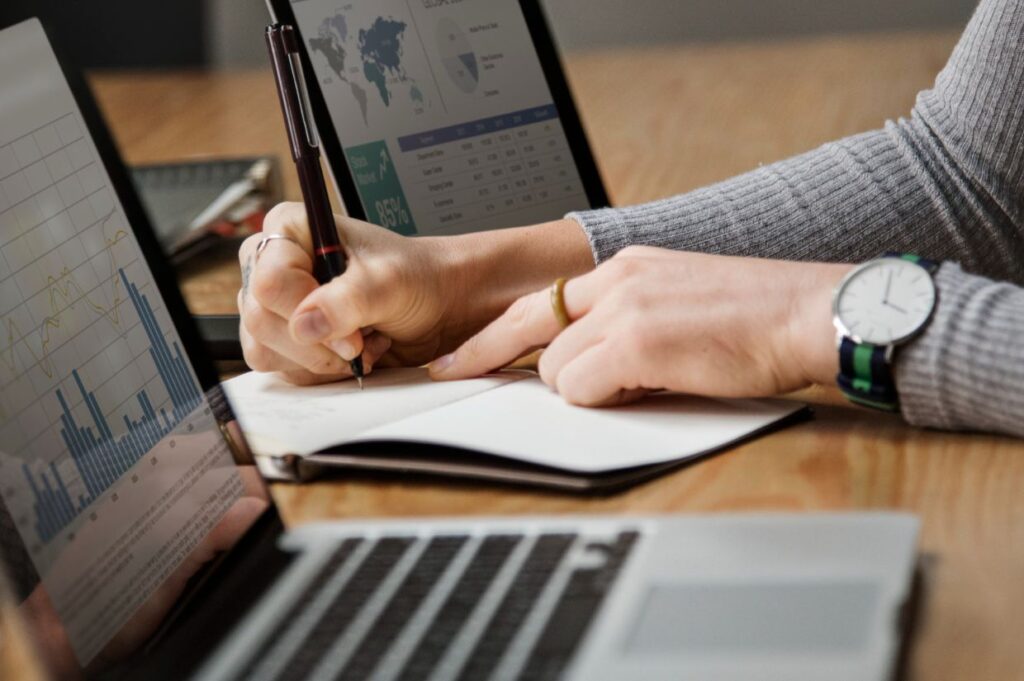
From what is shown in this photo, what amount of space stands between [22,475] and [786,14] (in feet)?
9.39

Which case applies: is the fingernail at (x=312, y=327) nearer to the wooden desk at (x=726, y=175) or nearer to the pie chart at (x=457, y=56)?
the wooden desk at (x=726, y=175)

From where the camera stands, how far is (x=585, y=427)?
2.60 ft

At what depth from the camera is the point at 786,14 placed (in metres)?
3.17

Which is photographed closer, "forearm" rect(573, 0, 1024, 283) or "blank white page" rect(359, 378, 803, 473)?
"blank white page" rect(359, 378, 803, 473)

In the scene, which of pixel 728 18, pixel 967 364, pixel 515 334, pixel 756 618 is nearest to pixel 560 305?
pixel 515 334

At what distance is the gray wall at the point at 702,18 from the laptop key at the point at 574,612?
2657mm

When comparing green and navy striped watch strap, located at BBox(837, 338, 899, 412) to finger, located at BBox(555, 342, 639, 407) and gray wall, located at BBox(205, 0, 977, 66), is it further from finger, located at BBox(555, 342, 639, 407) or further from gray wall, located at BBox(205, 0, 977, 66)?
gray wall, located at BBox(205, 0, 977, 66)

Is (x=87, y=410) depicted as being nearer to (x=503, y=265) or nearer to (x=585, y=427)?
(x=585, y=427)

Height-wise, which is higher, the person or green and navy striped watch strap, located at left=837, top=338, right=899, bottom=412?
the person

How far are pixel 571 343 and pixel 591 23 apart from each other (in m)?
2.63

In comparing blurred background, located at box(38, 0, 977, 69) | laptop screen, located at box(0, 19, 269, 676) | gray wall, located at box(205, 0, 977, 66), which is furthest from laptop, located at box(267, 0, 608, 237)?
gray wall, located at box(205, 0, 977, 66)

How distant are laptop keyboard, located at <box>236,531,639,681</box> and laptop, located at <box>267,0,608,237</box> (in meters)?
0.51

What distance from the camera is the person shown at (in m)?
0.78

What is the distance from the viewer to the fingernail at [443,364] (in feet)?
2.97
